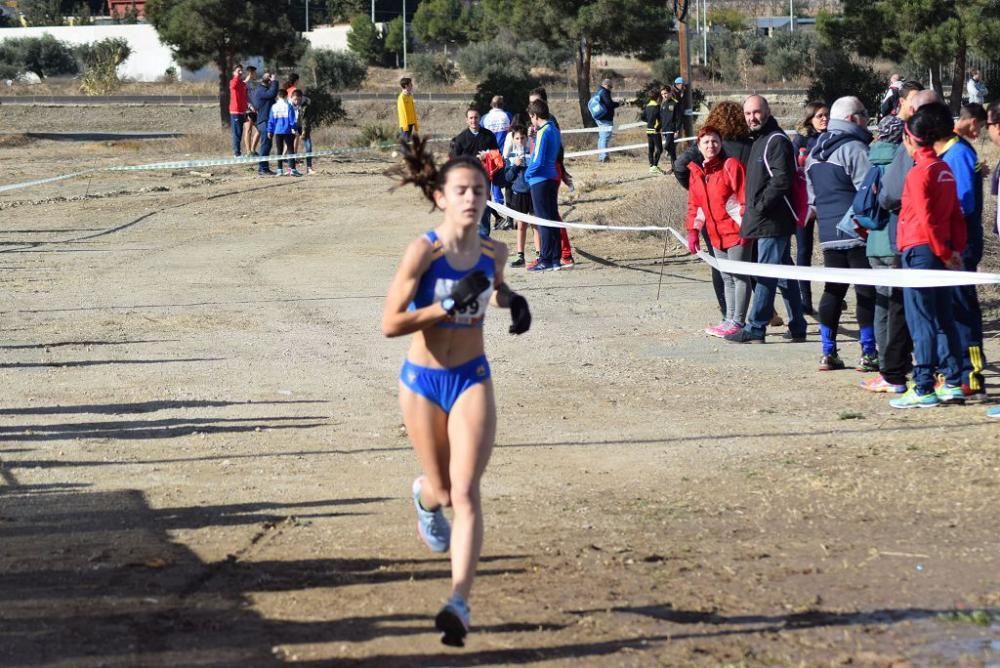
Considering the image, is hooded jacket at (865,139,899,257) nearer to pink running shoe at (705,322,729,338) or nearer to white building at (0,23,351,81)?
pink running shoe at (705,322,729,338)

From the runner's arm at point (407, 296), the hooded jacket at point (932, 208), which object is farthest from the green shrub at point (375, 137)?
the runner's arm at point (407, 296)

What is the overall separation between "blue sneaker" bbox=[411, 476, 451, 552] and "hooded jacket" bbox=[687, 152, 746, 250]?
6.58 meters

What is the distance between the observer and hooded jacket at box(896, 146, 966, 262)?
914 cm

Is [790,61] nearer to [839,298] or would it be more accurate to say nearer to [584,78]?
[584,78]

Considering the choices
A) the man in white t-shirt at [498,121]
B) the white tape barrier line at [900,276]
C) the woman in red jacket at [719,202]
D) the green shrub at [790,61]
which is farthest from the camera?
the green shrub at [790,61]

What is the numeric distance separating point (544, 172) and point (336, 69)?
59.0m

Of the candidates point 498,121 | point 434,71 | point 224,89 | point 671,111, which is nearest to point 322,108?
point 224,89

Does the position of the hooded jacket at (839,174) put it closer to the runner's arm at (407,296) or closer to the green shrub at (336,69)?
the runner's arm at (407,296)

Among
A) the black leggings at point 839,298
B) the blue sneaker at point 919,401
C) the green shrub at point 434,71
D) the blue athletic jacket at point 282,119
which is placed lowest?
the blue sneaker at point 919,401

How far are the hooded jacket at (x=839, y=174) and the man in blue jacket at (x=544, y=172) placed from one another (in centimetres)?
589

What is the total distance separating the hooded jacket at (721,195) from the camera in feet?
40.1

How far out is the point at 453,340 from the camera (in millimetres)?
5809

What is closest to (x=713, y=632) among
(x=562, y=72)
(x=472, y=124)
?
(x=472, y=124)

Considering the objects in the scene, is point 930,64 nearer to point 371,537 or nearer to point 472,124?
point 472,124
